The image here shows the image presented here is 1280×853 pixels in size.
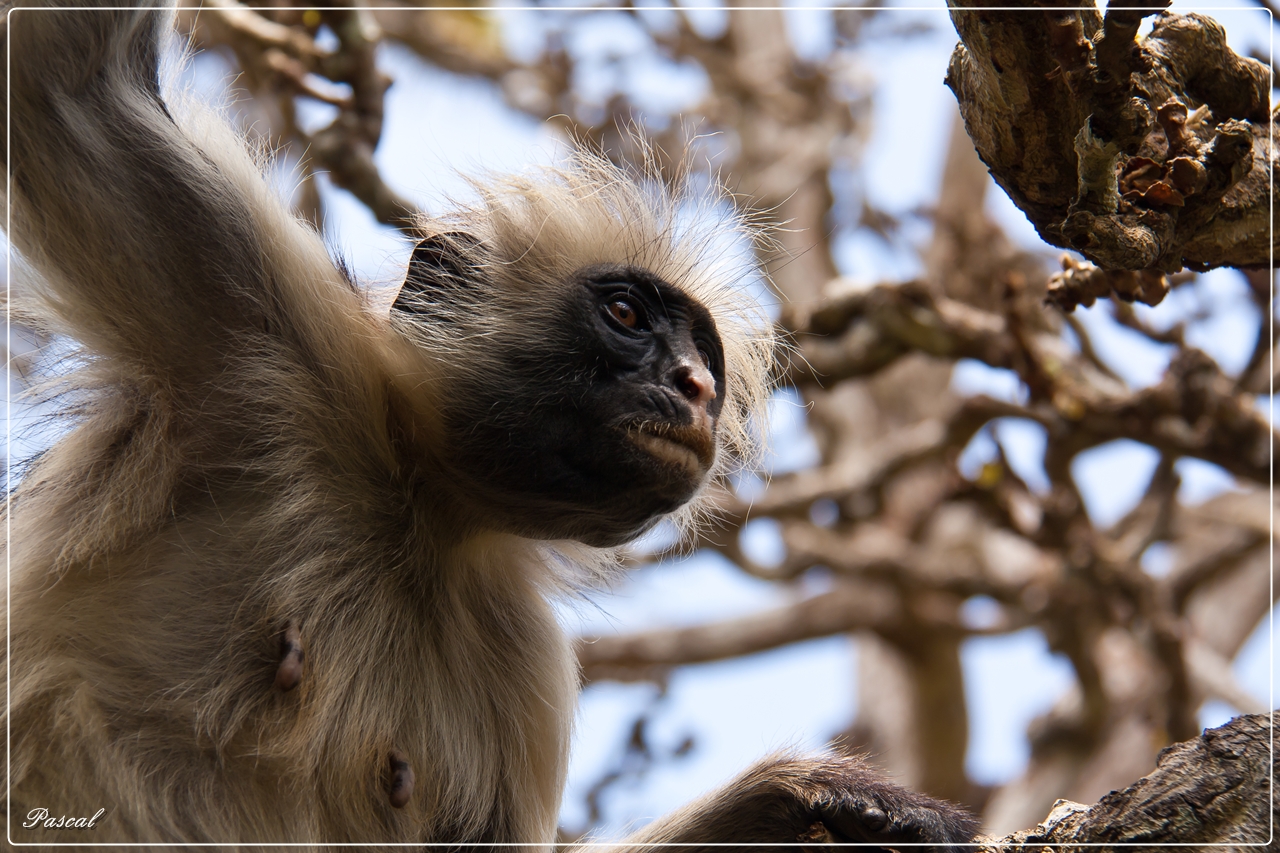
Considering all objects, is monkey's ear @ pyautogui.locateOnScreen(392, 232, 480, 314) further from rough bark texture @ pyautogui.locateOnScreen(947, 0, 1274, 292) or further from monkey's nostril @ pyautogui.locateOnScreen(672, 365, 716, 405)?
rough bark texture @ pyautogui.locateOnScreen(947, 0, 1274, 292)

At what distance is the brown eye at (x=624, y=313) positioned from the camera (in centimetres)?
352

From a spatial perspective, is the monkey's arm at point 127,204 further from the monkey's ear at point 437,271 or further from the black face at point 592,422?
the black face at point 592,422

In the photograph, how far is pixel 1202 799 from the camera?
2531 millimetres

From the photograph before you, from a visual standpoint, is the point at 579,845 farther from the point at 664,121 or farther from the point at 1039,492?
the point at 664,121

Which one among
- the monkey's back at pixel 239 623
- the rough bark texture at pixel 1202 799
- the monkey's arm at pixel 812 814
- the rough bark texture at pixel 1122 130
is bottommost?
the monkey's arm at pixel 812 814

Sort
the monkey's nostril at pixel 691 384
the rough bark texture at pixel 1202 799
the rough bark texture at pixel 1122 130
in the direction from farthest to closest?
the monkey's nostril at pixel 691 384 → the rough bark texture at pixel 1202 799 → the rough bark texture at pixel 1122 130

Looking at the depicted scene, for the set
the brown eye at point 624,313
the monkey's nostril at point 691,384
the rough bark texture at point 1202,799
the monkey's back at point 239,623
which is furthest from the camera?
the brown eye at point 624,313

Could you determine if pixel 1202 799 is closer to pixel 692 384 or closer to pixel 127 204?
pixel 692 384

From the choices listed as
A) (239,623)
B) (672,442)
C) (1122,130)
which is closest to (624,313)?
(672,442)

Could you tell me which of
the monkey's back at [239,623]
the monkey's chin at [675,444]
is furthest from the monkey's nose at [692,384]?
the monkey's back at [239,623]

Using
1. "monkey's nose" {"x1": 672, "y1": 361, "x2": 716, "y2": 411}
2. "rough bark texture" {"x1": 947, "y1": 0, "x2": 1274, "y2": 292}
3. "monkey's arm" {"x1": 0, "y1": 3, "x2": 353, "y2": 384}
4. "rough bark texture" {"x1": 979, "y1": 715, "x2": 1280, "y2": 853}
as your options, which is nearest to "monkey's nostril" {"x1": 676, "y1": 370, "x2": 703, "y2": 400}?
"monkey's nose" {"x1": 672, "y1": 361, "x2": 716, "y2": 411}

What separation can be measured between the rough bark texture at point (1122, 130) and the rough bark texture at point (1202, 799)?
117 cm

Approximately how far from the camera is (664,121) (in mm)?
10148

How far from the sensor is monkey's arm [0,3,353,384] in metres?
2.61
